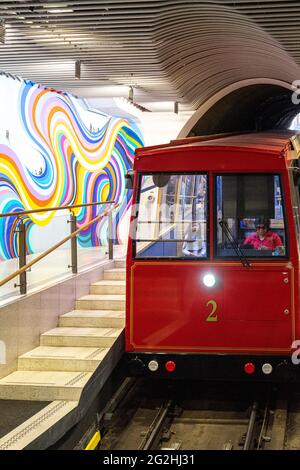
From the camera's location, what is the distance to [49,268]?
31.4ft

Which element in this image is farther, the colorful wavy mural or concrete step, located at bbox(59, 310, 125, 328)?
the colorful wavy mural

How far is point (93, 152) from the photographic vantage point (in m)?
17.0

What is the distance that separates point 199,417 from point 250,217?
2.35 metres

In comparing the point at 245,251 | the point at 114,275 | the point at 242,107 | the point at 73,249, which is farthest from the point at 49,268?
the point at 242,107

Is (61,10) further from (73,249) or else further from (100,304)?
(100,304)

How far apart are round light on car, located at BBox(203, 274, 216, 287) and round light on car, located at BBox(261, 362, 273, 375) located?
1.01m

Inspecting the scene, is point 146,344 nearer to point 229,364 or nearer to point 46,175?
point 229,364

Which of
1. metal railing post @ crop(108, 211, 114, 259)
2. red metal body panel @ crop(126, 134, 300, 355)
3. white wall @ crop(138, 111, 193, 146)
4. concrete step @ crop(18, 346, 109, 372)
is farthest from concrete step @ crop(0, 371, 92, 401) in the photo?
white wall @ crop(138, 111, 193, 146)

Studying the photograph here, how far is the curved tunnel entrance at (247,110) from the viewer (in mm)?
17750

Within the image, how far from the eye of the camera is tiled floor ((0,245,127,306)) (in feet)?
27.2

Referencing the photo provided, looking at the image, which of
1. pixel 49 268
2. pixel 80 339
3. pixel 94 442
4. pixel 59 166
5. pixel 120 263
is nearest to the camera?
pixel 94 442

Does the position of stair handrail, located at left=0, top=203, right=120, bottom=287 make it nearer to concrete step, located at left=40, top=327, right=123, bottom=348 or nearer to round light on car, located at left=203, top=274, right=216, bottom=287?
concrete step, located at left=40, top=327, right=123, bottom=348

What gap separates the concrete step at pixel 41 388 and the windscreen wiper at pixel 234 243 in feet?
6.66
